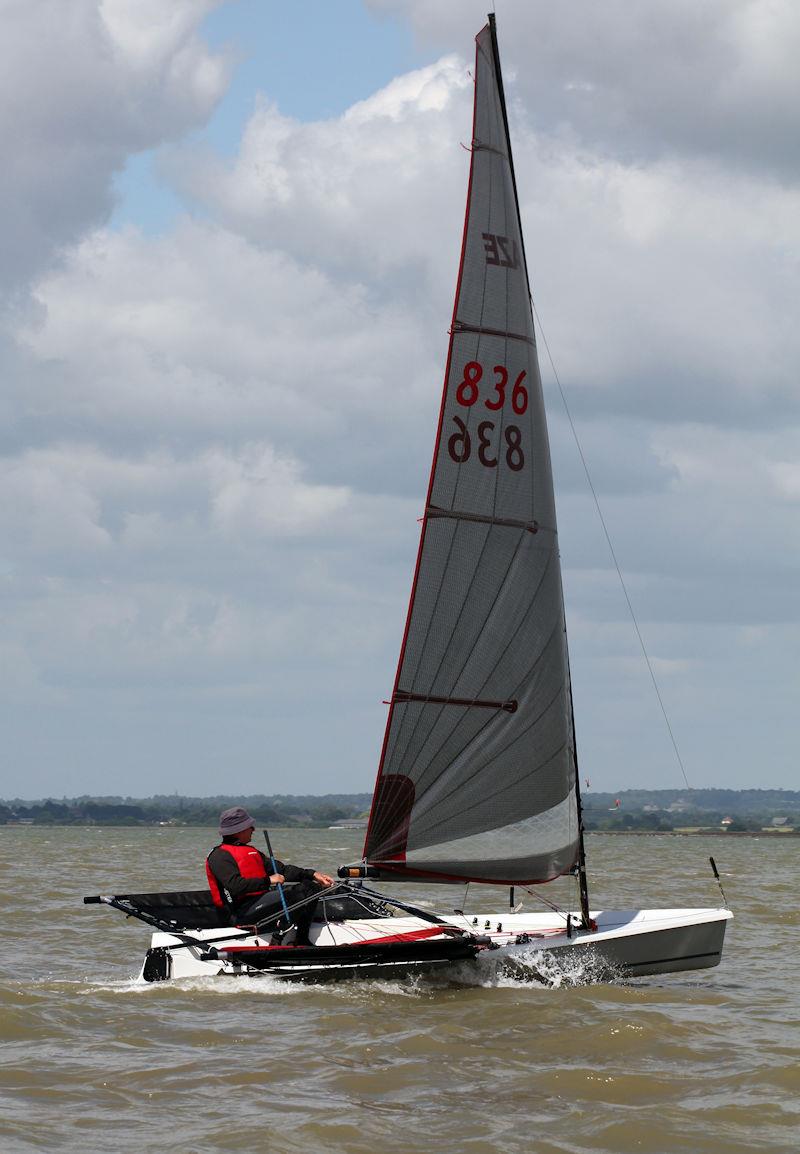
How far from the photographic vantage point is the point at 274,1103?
9484 mm

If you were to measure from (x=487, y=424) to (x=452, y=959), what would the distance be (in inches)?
204

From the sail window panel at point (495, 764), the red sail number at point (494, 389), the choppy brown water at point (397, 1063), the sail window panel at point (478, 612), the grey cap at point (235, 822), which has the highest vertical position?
the red sail number at point (494, 389)

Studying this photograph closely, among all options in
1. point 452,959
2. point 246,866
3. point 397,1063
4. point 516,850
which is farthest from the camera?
point 516,850

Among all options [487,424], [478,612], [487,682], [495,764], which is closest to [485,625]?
[478,612]

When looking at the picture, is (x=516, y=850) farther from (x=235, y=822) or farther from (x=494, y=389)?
(x=494, y=389)

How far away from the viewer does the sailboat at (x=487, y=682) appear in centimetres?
1408

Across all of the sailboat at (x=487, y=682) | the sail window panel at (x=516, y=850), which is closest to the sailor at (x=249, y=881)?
the sailboat at (x=487, y=682)

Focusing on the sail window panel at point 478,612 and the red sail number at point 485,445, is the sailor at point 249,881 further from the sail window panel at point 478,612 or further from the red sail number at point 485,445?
the red sail number at point 485,445

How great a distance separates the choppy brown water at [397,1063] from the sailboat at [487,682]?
686 millimetres

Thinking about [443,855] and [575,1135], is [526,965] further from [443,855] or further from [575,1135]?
[575,1135]

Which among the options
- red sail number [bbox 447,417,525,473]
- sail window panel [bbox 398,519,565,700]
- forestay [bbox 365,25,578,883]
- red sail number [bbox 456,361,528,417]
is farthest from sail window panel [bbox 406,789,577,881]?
red sail number [bbox 456,361,528,417]

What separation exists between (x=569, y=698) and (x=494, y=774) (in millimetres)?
1138

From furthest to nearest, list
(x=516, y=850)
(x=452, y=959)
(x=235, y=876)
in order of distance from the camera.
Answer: (x=516, y=850)
(x=235, y=876)
(x=452, y=959)

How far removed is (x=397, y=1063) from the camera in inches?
424
